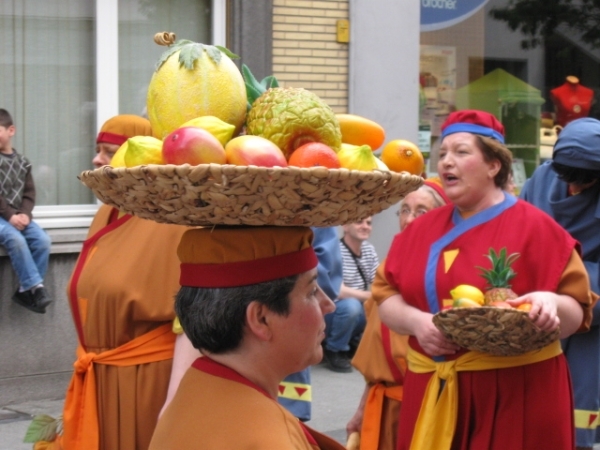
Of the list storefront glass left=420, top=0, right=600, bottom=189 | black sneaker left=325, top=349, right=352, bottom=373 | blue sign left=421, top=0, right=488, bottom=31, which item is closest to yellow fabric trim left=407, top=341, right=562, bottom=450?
black sneaker left=325, top=349, right=352, bottom=373

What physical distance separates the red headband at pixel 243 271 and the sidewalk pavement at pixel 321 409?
4373 millimetres

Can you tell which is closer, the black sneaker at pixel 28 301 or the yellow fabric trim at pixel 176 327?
the yellow fabric trim at pixel 176 327

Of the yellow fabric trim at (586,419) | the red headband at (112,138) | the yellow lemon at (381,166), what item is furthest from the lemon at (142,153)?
the yellow fabric trim at (586,419)

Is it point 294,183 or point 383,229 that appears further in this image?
point 383,229

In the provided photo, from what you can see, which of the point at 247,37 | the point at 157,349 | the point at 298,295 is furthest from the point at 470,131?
the point at 247,37

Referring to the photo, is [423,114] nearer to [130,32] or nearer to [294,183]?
[130,32]

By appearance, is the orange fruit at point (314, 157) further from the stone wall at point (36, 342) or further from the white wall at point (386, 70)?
the white wall at point (386, 70)

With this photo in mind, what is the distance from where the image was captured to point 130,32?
8.30 m

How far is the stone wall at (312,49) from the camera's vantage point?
340 inches

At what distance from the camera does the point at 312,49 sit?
8820 mm

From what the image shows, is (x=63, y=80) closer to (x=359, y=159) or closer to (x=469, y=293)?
(x=469, y=293)

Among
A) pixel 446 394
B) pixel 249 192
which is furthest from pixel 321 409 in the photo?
pixel 249 192

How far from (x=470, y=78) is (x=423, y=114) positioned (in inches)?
33.9

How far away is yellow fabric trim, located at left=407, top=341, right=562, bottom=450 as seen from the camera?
3.76 m
